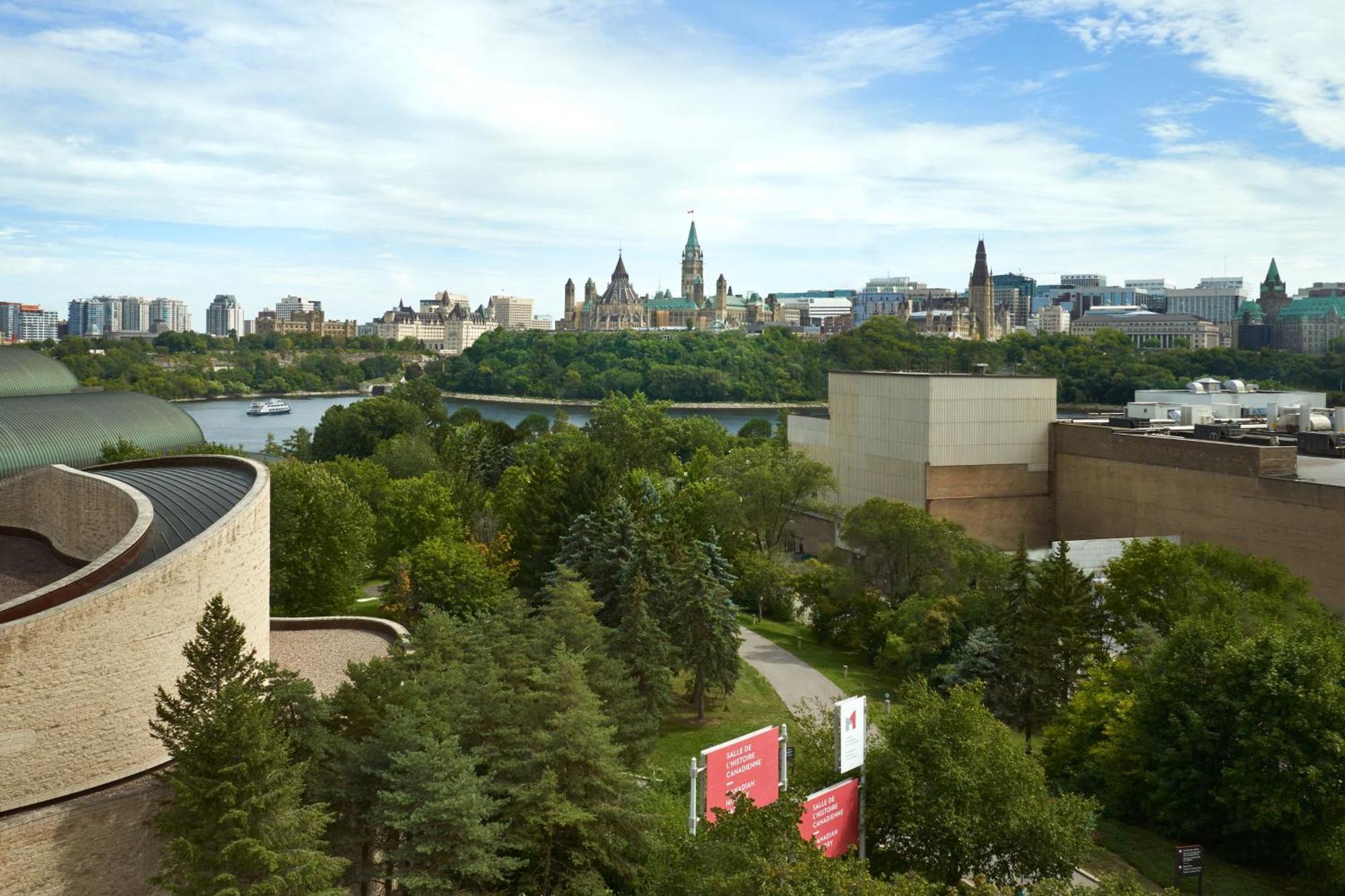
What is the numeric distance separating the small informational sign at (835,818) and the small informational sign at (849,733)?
0.31m

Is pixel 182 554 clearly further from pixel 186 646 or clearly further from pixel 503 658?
pixel 503 658

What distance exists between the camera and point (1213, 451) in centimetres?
3675

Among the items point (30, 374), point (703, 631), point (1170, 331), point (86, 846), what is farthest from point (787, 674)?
point (1170, 331)

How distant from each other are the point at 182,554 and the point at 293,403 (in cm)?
13559

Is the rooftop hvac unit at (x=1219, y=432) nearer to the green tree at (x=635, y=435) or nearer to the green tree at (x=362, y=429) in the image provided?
the green tree at (x=635, y=435)

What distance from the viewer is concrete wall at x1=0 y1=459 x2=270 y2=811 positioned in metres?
13.8

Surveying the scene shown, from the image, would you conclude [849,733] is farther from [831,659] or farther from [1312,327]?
[1312,327]

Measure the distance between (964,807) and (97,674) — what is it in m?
11.1

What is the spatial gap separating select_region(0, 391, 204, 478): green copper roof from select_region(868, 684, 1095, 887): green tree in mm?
27598

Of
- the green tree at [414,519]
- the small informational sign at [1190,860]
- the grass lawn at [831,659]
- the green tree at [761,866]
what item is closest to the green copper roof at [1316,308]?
the grass lawn at [831,659]

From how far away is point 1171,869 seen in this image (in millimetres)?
17531

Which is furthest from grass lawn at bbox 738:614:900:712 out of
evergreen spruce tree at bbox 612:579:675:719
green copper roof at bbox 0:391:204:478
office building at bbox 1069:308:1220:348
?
office building at bbox 1069:308:1220:348

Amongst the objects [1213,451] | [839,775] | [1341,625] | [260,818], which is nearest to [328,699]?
[260,818]

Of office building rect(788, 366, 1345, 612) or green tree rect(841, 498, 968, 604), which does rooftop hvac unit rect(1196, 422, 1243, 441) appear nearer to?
office building rect(788, 366, 1345, 612)
